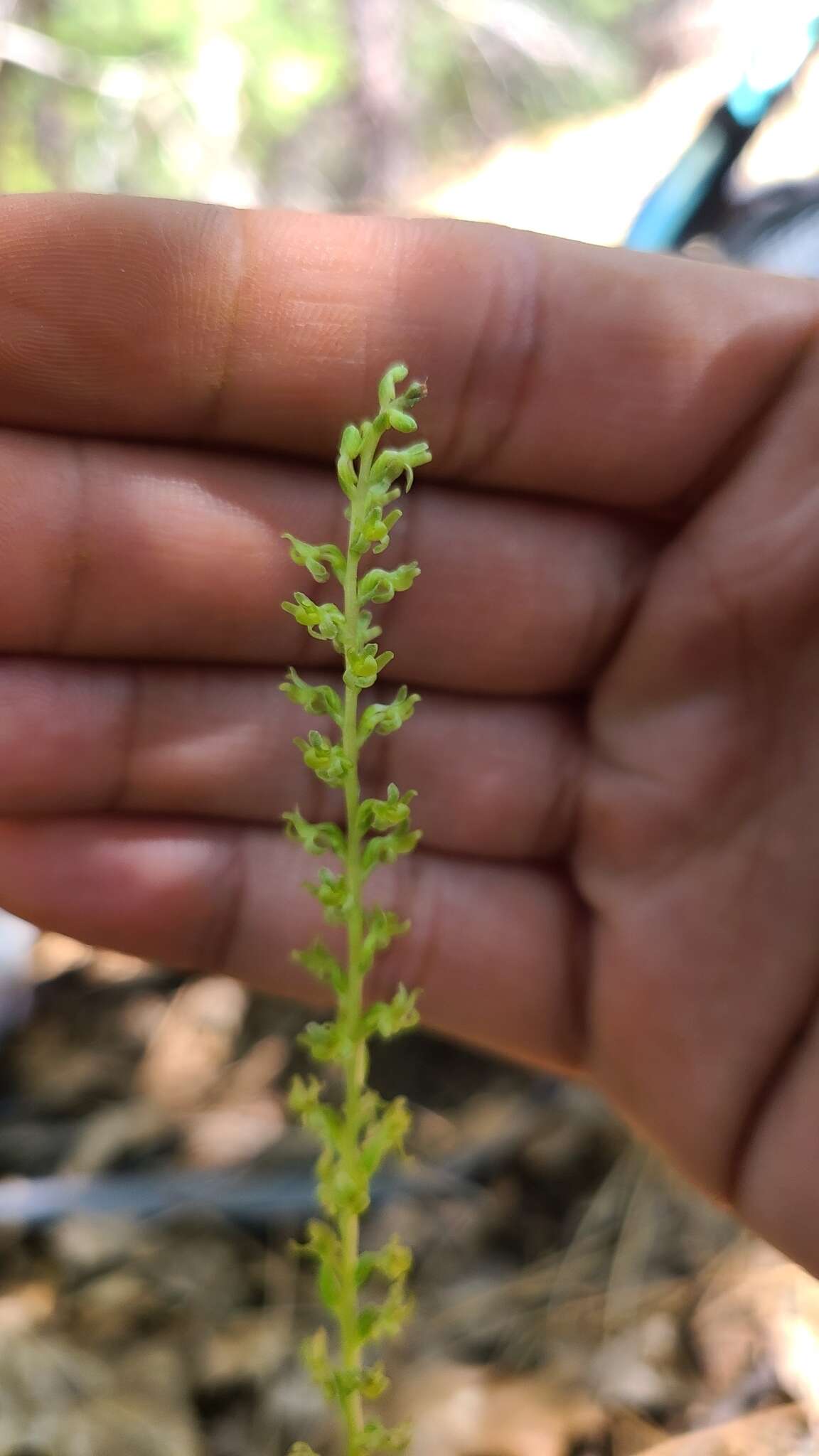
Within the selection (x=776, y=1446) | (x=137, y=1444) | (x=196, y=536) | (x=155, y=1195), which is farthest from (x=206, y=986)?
(x=776, y=1446)

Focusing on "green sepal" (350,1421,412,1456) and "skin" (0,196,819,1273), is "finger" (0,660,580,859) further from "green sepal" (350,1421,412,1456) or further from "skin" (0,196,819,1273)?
"green sepal" (350,1421,412,1456)

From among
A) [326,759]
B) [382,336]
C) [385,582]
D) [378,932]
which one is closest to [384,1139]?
[378,932]

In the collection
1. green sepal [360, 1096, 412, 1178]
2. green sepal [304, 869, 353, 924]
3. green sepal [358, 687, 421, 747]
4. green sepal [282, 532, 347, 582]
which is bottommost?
green sepal [360, 1096, 412, 1178]

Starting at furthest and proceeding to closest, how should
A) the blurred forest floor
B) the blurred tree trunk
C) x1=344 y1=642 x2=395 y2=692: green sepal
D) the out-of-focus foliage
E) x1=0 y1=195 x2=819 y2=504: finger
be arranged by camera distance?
the blurred tree trunk
the out-of-focus foliage
the blurred forest floor
x1=0 y1=195 x2=819 y2=504: finger
x1=344 y1=642 x2=395 y2=692: green sepal

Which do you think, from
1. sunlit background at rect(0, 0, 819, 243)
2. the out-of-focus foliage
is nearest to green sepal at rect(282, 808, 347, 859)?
sunlit background at rect(0, 0, 819, 243)

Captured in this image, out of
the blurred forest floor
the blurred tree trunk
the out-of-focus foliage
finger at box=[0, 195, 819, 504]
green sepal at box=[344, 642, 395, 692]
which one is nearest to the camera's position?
green sepal at box=[344, 642, 395, 692]

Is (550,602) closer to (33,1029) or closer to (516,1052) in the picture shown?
(516,1052)

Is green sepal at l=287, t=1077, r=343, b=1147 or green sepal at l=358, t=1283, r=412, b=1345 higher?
green sepal at l=287, t=1077, r=343, b=1147

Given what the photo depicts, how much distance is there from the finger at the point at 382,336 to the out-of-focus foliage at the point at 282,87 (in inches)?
84.6

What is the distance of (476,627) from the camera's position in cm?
140

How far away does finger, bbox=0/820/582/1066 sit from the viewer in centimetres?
142

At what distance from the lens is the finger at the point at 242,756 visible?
1.34 meters

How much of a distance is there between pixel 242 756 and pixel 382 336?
558mm

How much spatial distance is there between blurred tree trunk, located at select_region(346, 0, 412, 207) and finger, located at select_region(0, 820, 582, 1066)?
8.99 feet
